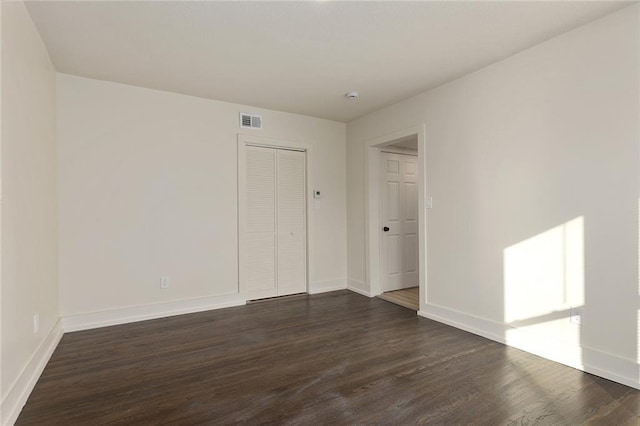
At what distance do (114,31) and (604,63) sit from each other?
3.62 m

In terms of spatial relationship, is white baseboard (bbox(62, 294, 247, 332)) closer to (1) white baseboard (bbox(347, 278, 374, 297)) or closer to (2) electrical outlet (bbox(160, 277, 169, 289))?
(2) electrical outlet (bbox(160, 277, 169, 289))

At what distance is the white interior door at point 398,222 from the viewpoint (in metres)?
4.80

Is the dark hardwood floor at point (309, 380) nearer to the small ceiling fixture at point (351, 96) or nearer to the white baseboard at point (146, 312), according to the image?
the white baseboard at point (146, 312)

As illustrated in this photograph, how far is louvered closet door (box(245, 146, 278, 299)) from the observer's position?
14.4 feet

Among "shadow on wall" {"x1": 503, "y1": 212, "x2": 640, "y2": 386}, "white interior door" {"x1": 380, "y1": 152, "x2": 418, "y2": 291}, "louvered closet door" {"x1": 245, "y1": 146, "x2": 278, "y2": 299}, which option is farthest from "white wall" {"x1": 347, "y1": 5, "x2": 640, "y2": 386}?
"louvered closet door" {"x1": 245, "y1": 146, "x2": 278, "y2": 299}

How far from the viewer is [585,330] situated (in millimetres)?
2453

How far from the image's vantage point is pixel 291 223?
4.74m

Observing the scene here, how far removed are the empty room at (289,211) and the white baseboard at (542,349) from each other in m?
0.02

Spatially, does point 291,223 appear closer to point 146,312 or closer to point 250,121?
point 250,121

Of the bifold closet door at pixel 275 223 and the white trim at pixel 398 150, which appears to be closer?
the bifold closet door at pixel 275 223

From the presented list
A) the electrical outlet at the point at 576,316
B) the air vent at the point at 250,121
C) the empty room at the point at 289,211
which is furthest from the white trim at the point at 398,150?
the electrical outlet at the point at 576,316

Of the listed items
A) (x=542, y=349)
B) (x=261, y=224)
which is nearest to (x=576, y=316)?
(x=542, y=349)

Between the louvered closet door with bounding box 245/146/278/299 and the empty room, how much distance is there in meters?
0.03

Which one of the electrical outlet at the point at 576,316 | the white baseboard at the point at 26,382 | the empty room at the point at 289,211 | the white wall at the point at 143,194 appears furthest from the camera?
the white wall at the point at 143,194
